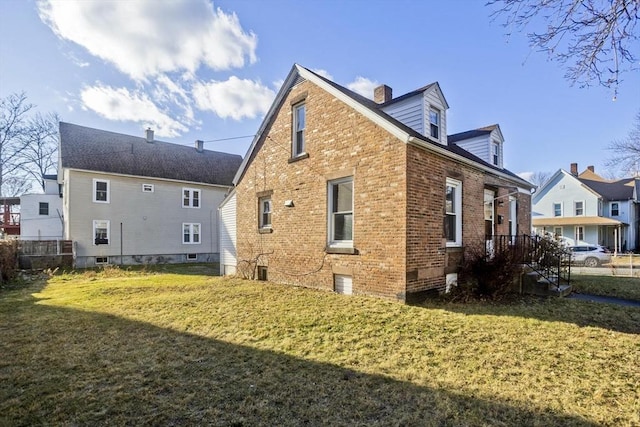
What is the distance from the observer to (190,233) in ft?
76.5

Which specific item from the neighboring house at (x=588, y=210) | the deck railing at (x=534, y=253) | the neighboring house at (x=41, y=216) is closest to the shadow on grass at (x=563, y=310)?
the deck railing at (x=534, y=253)

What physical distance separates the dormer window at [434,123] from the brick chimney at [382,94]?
316cm

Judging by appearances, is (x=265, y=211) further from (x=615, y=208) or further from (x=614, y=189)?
(x=614, y=189)

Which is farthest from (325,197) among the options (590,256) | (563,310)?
(590,256)

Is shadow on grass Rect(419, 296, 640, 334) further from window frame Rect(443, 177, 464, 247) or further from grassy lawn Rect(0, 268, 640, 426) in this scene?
window frame Rect(443, 177, 464, 247)

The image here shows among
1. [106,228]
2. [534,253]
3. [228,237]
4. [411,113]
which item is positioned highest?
[411,113]

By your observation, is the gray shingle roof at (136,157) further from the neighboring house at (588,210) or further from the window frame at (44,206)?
the neighboring house at (588,210)

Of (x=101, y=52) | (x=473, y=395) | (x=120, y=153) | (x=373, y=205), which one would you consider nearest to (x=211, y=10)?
(x=101, y=52)

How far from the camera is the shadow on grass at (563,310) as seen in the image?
6.16 meters

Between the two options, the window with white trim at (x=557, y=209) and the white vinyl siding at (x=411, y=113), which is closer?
the white vinyl siding at (x=411, y=113)

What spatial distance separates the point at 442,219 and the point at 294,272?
473cm

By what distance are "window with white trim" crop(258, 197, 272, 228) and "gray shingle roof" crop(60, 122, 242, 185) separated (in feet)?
42.4

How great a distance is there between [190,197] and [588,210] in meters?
34.8

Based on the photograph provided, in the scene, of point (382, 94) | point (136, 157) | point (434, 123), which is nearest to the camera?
point (434, 123)
